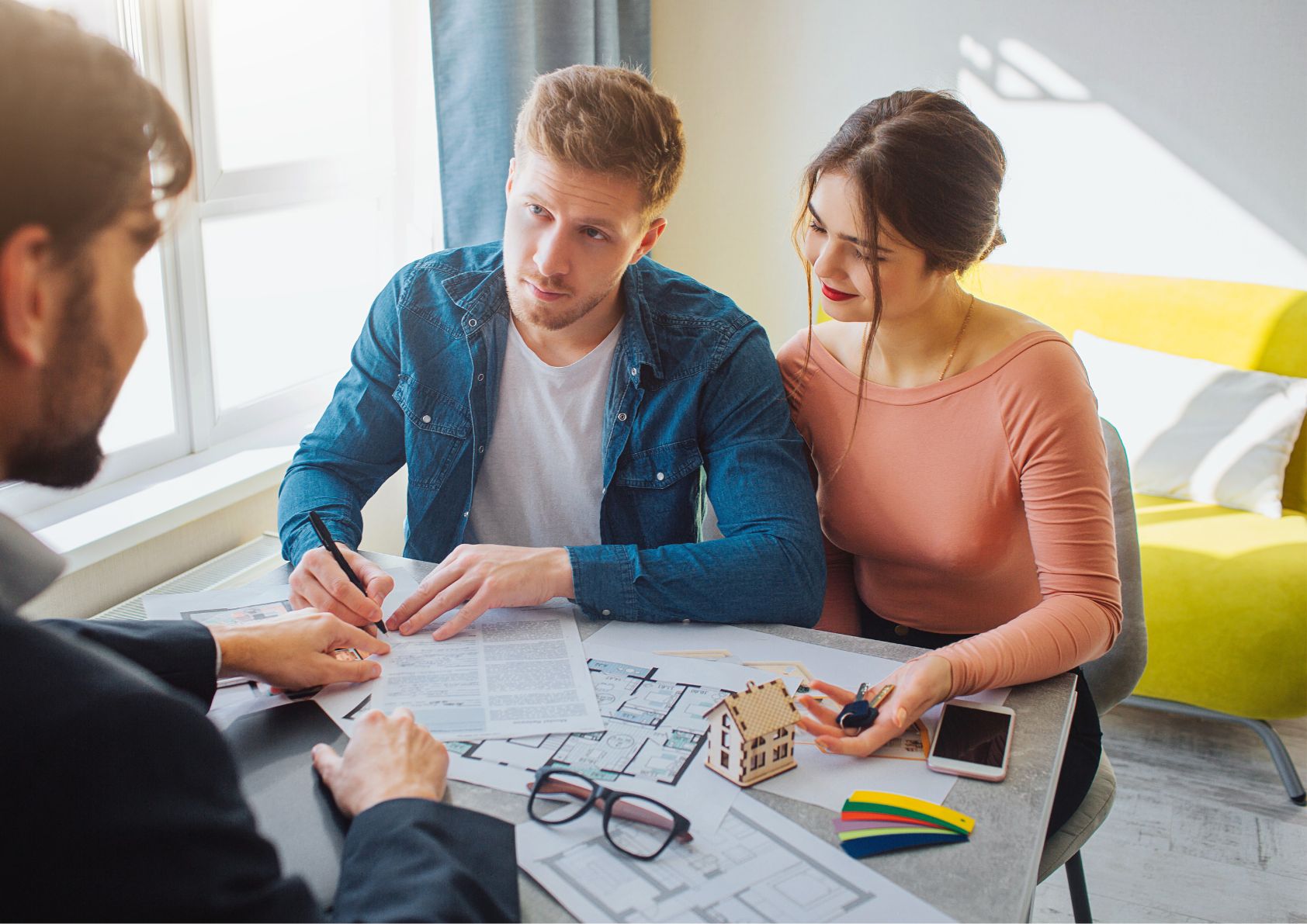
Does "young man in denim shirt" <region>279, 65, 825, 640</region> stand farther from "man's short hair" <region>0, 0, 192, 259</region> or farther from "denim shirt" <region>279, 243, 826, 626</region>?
"man's short hair" <region>0, 0, 192, 259</region>

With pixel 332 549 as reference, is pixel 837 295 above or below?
above

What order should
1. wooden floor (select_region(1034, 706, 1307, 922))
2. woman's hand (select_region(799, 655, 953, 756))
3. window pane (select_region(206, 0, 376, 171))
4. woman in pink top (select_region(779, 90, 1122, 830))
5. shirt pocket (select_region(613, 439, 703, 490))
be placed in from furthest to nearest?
window pane (select_region(206, 0, 376, 171)) → wooden floor (select_region(1034, 706, 1307, 922)) → shirt pocket (select_region(613, 439, 703, 490)) → woman in pink top (select_region(779, 90, 1122, 830)) → woman's hand (select_region(799, 655, 953, 756))

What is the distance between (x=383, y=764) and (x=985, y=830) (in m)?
0.51

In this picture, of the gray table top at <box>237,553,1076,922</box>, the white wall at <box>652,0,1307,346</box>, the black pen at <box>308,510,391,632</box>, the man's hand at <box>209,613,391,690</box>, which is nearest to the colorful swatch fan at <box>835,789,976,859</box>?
the gray table top at <box>237,553,1076,922</box>

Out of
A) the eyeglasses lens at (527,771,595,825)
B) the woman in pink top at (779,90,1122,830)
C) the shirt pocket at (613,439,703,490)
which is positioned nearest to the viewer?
the eyeglasses lens at (527,771,595,825)

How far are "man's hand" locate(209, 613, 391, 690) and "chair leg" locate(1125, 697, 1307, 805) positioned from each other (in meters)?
1.94

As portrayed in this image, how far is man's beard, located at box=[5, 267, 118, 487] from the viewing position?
0.66 m

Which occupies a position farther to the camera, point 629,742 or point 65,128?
point 629,742

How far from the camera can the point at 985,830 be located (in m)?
0.90

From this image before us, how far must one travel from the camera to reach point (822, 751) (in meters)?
1.00

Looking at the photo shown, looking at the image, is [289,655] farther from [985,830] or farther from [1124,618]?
[1124,618]

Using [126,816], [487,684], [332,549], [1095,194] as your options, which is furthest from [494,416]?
[1095,194]

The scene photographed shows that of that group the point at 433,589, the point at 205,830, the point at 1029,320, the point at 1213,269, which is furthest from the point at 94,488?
the point at 1213,269

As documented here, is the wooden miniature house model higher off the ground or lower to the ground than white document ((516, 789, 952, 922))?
higher
